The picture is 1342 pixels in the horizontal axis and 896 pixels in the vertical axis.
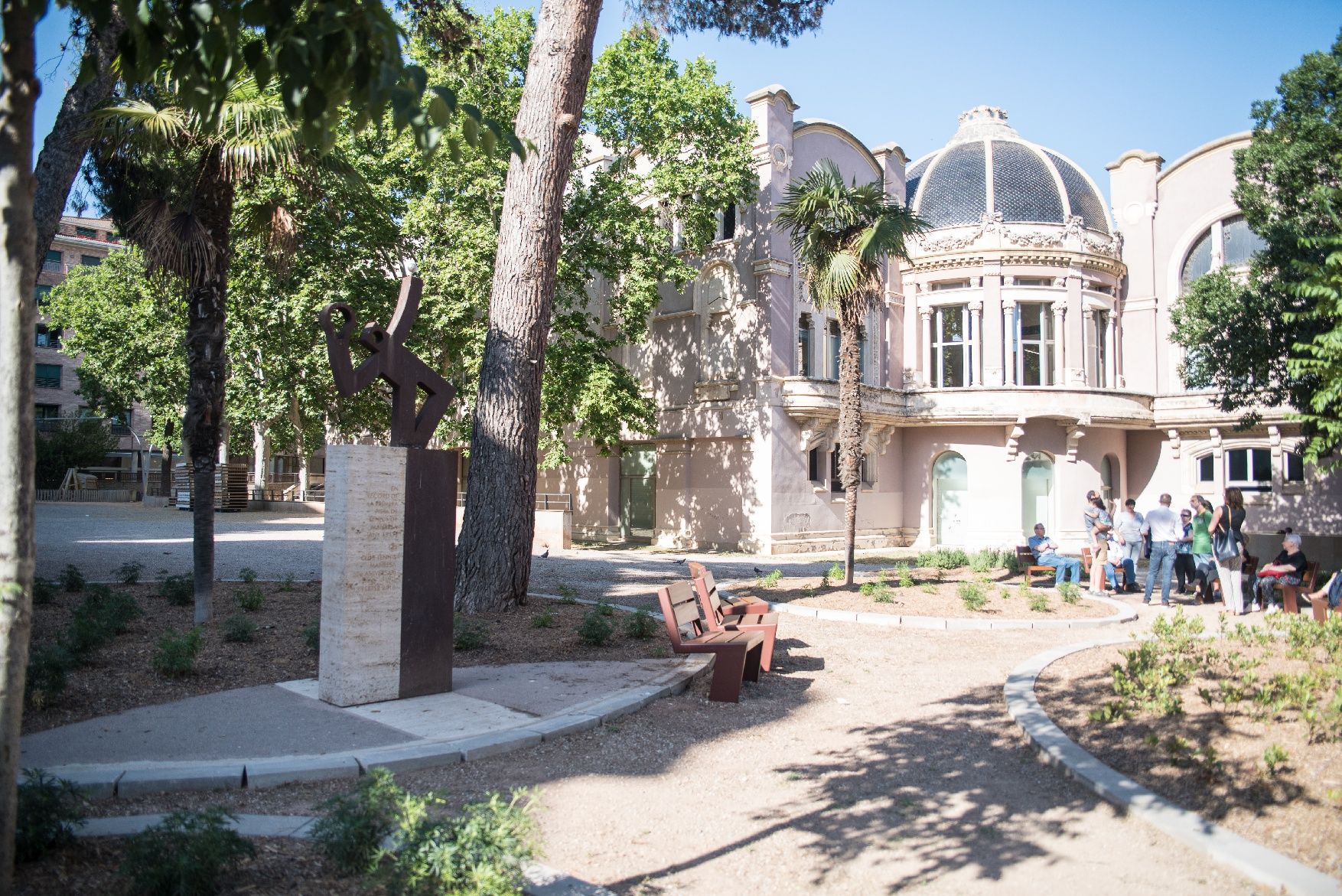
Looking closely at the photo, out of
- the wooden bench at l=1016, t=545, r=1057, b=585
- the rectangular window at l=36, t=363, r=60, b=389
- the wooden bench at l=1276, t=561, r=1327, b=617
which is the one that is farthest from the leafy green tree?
the rectangular window at l=36, t=363, r=60, b=389

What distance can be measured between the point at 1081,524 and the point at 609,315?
1631cm

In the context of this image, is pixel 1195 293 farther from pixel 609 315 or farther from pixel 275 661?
pixel 275 661

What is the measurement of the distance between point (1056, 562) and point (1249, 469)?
16.6m

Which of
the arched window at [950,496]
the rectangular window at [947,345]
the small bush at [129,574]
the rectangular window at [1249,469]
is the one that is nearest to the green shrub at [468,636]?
the small bush at [129,574]

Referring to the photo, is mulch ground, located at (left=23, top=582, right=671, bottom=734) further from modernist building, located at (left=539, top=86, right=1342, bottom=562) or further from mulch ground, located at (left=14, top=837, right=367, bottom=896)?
modernist building, located at (left=539, top=86, right=1342, bottom=562)

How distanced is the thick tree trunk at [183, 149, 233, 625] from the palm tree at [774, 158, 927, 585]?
30.3 feet

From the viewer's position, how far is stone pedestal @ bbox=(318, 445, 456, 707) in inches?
248

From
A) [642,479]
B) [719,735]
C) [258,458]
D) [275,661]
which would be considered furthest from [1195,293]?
[258,458]

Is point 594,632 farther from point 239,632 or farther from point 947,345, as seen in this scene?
point 947,345

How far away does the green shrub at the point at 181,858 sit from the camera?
3.24 metres

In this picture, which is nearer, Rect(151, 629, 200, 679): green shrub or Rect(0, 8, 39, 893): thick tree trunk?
Rect(0, 8, 39, 893): thick tree trunk

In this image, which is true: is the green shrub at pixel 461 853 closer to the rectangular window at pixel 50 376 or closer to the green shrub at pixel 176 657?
the green shrub at pixel 176 657

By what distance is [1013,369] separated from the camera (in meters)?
28.4

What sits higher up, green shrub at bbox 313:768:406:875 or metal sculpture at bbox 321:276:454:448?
metal sculpture at bbox 321:276:454:448
